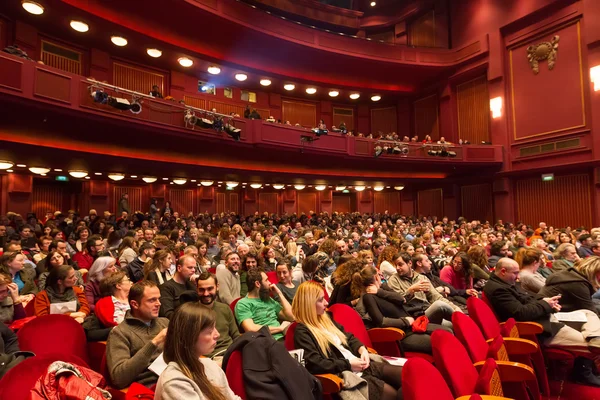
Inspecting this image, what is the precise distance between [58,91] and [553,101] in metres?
13.2

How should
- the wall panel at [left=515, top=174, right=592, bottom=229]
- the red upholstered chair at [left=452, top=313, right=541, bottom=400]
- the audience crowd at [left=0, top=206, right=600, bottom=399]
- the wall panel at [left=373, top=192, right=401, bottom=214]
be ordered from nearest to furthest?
the audience crowd at [left=0, top=206, right=600, bottom=399] → the red upholstered chair at [left=452, top=313, right=541, bottom=400] → the wall panel at [left=515, top=174, right=592, bottom=229] → the wall panel at [left=373, top=192, right=401, bottom=214]

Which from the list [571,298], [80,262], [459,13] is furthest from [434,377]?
[459,13]

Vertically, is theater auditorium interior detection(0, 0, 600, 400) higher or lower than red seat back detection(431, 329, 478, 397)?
higher

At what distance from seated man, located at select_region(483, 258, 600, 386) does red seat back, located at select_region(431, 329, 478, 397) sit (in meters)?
1.20

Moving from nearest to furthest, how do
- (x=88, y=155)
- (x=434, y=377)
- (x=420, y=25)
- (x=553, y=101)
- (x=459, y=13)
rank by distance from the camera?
(x=434, y=377) < (x=88, y=155) < (x=553, y=101) < (x=459, y=13) < (x=420, y=25)

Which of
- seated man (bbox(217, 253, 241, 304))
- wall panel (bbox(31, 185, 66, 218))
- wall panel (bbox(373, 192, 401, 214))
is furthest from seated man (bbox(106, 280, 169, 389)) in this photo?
wall panel (bbox(373, 192, 401, 214))

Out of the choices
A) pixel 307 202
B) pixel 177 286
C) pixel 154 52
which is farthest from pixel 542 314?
pixel 307 202

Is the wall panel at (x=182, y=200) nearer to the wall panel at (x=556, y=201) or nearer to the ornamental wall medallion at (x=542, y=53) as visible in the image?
the wall panel at (x=556, y=201)

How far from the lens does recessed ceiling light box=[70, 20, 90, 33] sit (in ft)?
28.7

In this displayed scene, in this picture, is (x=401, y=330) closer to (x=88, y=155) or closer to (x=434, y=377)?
(x=434, y=377)

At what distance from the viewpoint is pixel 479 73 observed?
14.3 metres

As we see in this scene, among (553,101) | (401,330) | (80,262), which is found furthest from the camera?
(553,101)

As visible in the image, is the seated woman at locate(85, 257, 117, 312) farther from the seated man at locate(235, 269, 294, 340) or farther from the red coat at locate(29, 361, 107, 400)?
the red coat at locate(29, 361, 107, 400)

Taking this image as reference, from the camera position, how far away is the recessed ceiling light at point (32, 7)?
7.70 m
